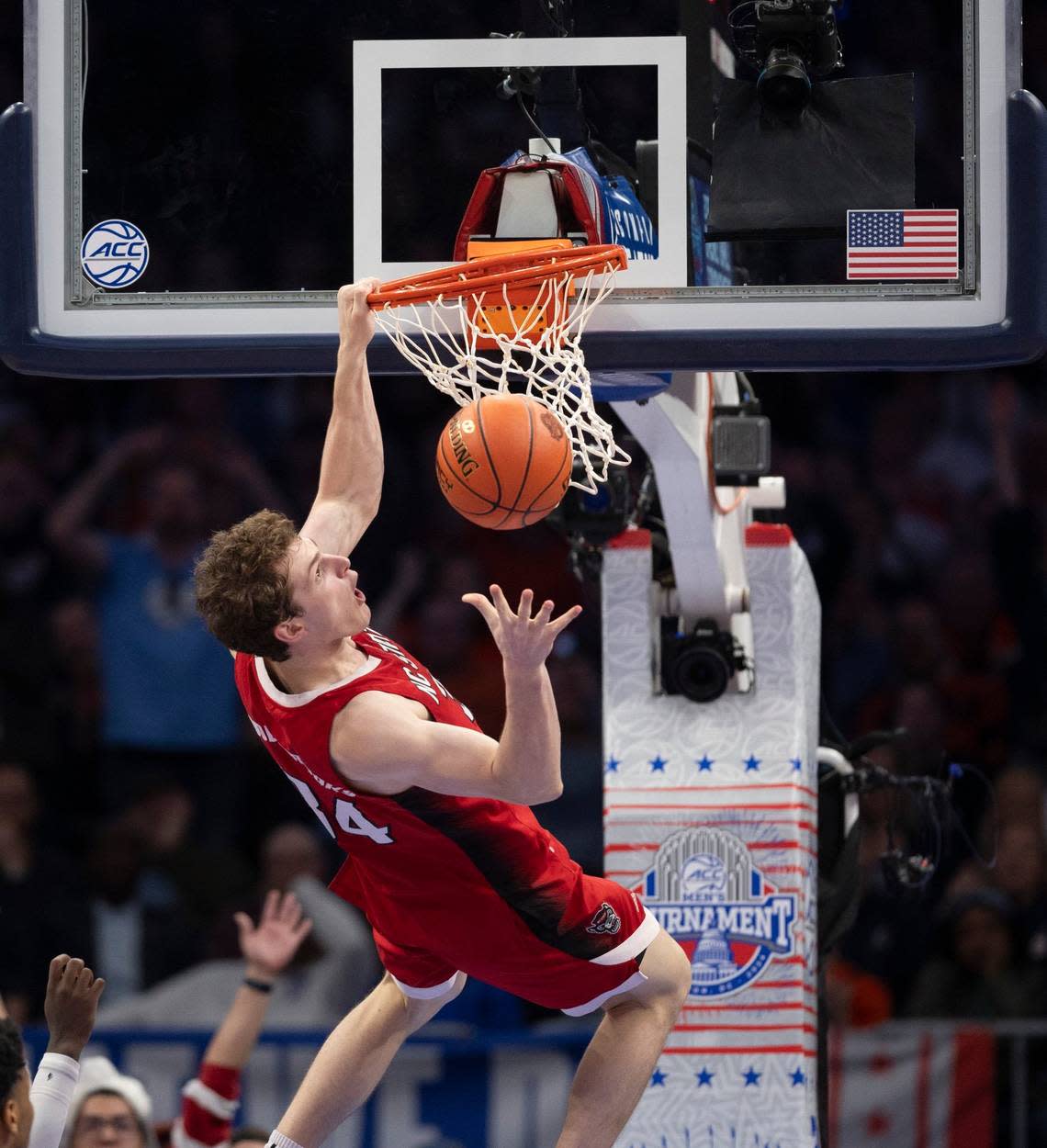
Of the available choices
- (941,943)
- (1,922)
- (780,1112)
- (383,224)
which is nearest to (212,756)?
(1,922)

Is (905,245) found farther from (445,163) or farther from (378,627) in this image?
(378,627)

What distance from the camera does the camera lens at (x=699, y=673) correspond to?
733 cm

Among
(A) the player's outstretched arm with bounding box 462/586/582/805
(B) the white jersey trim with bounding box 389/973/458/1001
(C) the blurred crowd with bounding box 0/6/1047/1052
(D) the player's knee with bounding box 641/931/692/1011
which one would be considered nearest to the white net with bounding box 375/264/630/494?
(A) the player's outstretched arm with bounding box 462/586/582/805

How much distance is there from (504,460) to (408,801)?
854mm

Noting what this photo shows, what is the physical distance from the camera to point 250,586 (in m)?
5.11

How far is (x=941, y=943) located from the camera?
379 inches

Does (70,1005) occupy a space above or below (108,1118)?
above

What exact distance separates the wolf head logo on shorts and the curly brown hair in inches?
40.6

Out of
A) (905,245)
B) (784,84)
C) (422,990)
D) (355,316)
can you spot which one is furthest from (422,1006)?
(784,84)

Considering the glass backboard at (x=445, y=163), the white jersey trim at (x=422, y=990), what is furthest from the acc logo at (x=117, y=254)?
the white jersey trim at (x=422, y=990)

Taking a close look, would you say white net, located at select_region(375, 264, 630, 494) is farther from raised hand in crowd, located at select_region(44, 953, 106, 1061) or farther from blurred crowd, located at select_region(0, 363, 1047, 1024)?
blurred crowd, located at select_region(0, 363, 1047, 1024)

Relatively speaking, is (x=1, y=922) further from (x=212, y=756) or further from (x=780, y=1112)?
(x=780, y=1112)

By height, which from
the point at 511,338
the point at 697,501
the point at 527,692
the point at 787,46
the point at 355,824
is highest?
the point at 787,46

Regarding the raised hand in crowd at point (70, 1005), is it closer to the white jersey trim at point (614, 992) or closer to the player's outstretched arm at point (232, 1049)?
the white jersey trim at point (614, 992)
